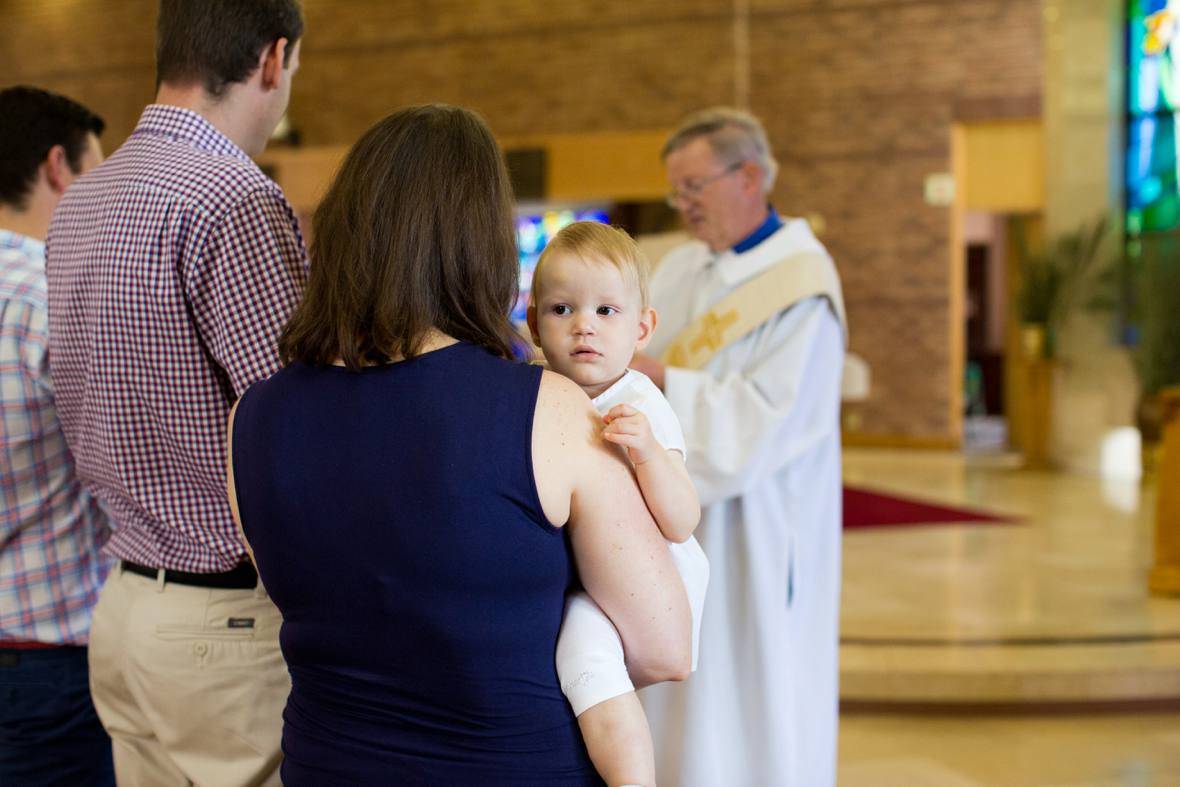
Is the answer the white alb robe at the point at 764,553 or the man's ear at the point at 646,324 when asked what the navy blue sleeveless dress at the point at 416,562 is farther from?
the white alb robe at the point at 764,553

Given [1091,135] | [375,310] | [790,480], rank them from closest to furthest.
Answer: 1. [375,310]
2. [790,480]
3. [1091,135]

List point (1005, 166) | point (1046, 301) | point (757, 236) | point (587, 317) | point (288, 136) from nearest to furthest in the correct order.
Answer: point (587, 317), point (757, 236), point (1046, 301), point (1005, 166), point (288, 136)

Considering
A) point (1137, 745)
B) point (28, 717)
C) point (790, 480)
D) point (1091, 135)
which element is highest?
point (1091, 135)

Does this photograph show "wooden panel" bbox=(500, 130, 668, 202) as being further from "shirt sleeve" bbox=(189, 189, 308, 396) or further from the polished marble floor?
"shirt sleeve" bbox=(189, 189, 308, 396)

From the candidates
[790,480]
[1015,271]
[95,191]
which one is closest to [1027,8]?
[1015,271]

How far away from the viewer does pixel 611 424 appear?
1321mm

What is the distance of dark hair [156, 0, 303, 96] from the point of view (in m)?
1.71

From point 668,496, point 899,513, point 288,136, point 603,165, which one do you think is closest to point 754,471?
point 668,496

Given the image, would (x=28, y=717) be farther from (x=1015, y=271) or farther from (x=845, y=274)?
(x=1015, y=271)

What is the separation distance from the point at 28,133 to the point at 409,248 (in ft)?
4.07

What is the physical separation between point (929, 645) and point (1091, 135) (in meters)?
7.19

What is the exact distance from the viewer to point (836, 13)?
11.7 metres

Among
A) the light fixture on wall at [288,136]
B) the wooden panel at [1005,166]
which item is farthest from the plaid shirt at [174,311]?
the light fixture on wall at [288,136]

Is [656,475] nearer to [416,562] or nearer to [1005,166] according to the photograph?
[416,562]
